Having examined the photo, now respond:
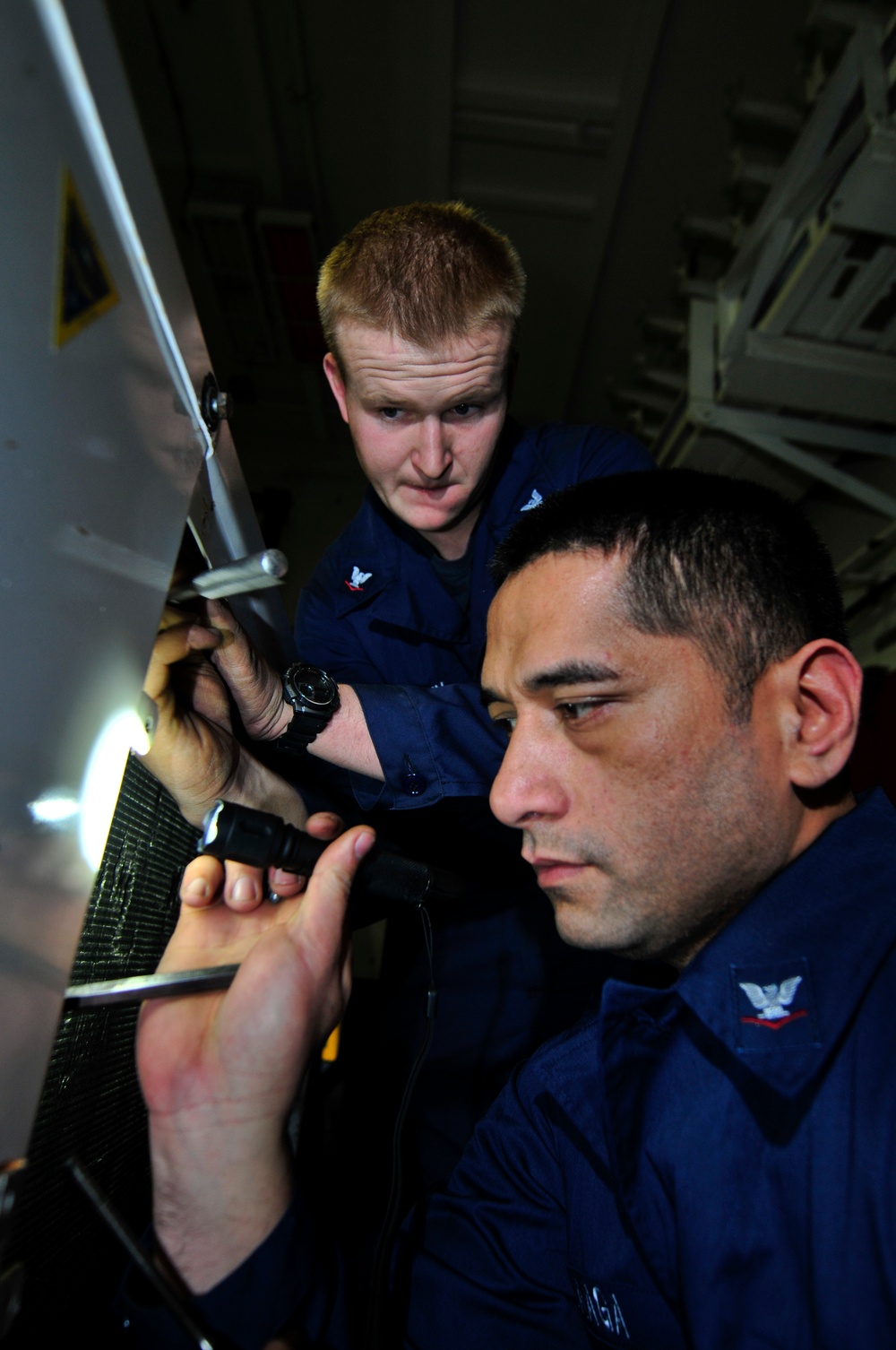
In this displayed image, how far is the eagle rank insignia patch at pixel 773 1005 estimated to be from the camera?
0.68 meters

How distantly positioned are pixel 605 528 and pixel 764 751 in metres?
0.33

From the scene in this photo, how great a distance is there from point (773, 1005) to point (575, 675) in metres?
0.39

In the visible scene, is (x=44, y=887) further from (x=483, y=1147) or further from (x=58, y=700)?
(x=483, y=1147)

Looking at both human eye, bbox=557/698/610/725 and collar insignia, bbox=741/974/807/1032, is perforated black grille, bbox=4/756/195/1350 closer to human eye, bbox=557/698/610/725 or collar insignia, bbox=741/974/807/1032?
human eye, bbox=557/698/610/725

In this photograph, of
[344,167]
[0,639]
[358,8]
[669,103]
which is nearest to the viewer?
[0,639]

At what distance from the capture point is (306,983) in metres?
0.68

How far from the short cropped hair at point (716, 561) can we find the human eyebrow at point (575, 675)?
7cm

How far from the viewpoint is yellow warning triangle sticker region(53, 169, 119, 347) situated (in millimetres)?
418

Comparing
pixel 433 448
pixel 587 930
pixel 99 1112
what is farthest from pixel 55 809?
pixel 433 448

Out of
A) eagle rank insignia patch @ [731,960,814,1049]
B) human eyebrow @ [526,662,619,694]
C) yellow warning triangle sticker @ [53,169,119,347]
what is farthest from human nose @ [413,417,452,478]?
eagle rank insignia patch @ [731,960,814,1049]

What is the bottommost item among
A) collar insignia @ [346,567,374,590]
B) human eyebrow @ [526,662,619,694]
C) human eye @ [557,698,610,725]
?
human eye @ [557,698,610,725]

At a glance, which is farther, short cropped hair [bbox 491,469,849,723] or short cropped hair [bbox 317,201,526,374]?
short cropped hair [bbox 317,201,526,374]

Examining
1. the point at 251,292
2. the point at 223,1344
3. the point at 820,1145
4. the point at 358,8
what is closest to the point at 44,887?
the point at 223,1344

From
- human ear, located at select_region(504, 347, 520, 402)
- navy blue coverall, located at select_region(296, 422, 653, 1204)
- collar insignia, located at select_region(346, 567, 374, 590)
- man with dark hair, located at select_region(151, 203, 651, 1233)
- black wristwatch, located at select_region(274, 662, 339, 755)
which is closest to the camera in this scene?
black wristwatch, located at select_region(274, 662, 339, 755)
